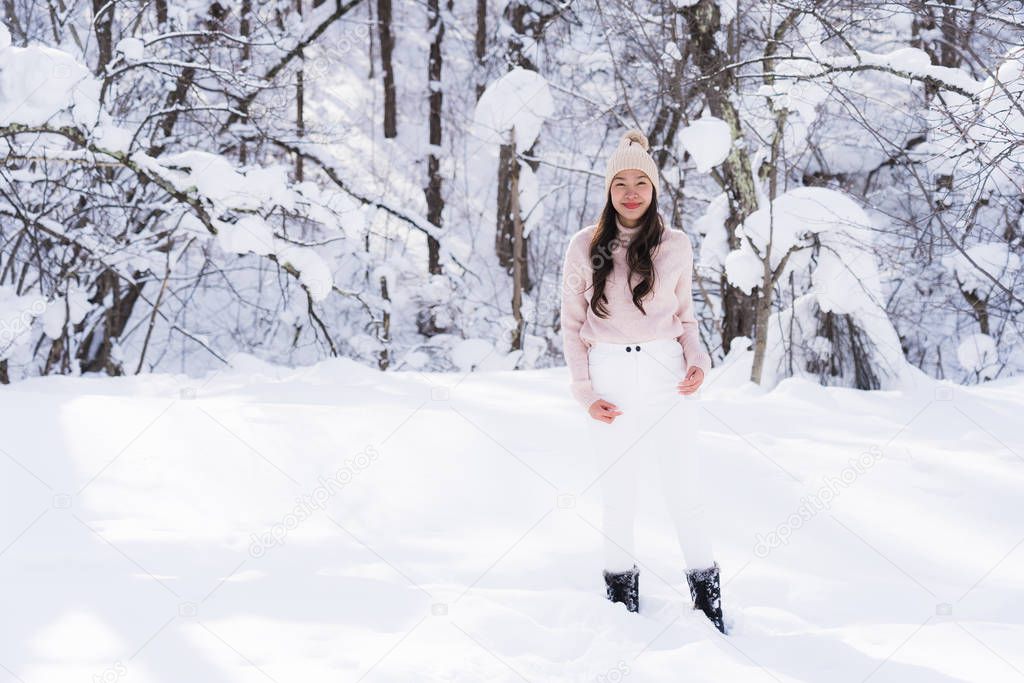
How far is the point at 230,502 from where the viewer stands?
11.5ft

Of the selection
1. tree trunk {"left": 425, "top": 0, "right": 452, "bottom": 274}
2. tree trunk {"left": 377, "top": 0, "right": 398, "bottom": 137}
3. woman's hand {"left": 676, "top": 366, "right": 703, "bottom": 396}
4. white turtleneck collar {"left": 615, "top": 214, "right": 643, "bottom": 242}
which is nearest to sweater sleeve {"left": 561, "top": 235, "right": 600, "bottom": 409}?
white turtleneck collar {"left": 615, "top": 214, "right": 643, "bottom": 242}

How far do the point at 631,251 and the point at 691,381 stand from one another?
0.41 meters

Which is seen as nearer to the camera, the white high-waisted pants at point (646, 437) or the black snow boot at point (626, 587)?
the white high-waisted pants at point (646, 437)

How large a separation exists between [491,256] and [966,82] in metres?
9.44

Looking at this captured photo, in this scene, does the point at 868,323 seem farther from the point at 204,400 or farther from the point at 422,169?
the point at 422,169

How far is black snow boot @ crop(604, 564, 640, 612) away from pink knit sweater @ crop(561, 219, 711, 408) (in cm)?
56

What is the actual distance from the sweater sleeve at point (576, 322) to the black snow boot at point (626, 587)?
546mm

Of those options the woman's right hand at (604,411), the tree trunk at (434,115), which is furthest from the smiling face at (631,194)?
the tree trunk at (434,115)

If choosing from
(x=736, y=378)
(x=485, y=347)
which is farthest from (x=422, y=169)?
(x=736, y=378)

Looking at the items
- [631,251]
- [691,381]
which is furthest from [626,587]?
[631,251]

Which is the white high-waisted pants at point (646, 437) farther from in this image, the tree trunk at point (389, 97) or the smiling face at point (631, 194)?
the tree trunk at point (389, 97)

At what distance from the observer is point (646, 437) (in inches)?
103

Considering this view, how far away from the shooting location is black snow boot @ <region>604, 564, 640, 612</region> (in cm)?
273

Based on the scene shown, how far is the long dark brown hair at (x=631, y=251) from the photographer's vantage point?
2535mm
